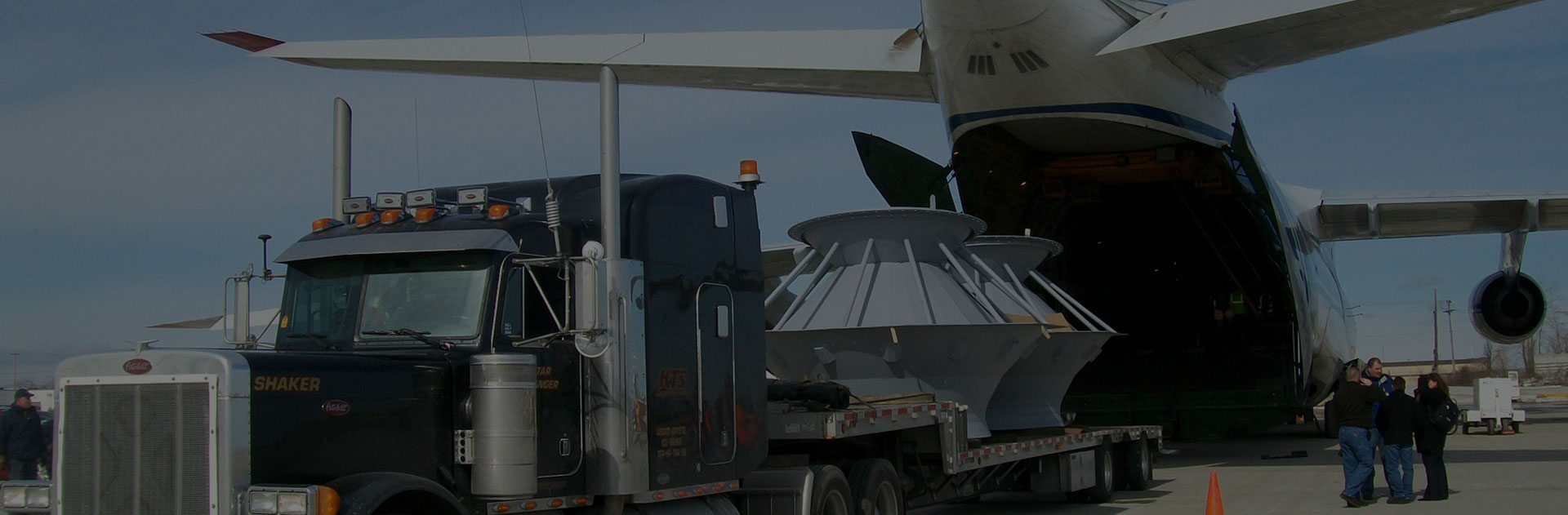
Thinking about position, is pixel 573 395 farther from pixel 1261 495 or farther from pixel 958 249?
pixel 1261 495

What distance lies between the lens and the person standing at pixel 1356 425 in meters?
13.1

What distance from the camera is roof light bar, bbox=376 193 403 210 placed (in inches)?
285

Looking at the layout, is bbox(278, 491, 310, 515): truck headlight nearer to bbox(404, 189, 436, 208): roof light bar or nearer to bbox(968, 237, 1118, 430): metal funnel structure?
bbox(404, 189, 436, 208): roof light bar

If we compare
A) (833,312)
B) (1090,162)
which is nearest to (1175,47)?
(1090,162)

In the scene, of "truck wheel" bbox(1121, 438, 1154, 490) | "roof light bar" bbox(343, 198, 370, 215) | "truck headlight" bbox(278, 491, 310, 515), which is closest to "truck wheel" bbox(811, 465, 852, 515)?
"roof light bar" bbox(343, 198, 370, 215)

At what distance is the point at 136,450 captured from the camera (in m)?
5.84

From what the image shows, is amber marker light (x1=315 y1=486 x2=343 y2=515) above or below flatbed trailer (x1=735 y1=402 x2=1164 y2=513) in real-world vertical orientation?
above

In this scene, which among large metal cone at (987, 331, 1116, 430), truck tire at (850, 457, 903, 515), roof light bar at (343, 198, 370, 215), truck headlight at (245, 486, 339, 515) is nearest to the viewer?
truck headlight at (245, 486, 339, 515)

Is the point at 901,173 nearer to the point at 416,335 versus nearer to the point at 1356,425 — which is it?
the point at 1356,425

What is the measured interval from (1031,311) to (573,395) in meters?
8.46

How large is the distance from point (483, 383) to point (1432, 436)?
10470 millimetres

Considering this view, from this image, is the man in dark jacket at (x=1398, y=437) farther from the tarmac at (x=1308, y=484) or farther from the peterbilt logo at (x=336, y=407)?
the peterbilt logo at (x=336, y=407)

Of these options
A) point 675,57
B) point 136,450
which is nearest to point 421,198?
point 136,450

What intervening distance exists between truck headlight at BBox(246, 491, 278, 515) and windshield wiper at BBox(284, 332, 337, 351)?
1281 mm
